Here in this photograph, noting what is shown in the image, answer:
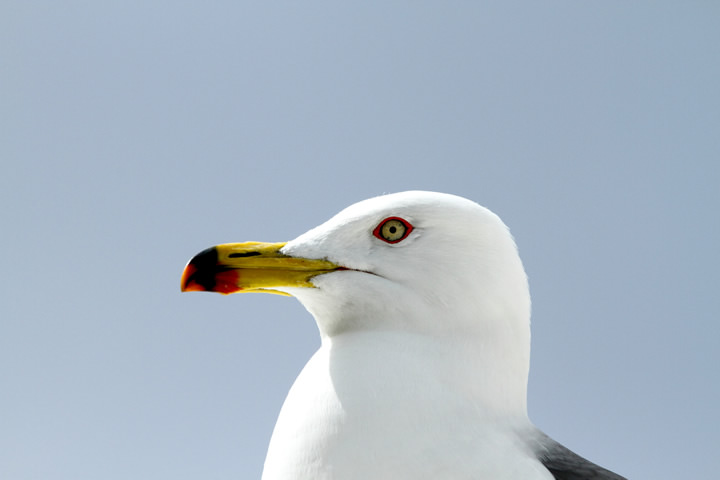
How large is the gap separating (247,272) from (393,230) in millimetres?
573

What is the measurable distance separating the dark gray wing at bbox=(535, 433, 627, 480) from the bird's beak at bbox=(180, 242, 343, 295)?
0.97 meters

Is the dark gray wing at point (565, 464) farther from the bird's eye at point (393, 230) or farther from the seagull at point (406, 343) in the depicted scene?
the bird's eye at point (393, 230)

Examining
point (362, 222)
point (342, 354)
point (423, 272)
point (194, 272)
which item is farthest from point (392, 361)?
point (194, 272)

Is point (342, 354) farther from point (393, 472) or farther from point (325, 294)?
point (393, 472)

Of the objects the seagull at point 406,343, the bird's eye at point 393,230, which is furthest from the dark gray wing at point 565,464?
the bird's eye at point 393,230

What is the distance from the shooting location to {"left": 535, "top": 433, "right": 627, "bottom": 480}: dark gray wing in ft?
8.04

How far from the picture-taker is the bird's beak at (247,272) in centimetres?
269

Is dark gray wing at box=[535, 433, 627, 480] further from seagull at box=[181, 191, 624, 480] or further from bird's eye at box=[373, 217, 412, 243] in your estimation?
bird's eye at box=[373, 217, 412, 243]

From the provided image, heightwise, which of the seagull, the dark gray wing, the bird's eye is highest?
the bird's eye

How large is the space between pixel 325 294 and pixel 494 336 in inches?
25.0

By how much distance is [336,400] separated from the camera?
2.35 m

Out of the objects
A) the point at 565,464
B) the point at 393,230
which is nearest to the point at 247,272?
the point at 393,230

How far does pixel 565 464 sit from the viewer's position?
8.16 feet

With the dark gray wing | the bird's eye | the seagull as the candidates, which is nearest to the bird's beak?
the seagull
